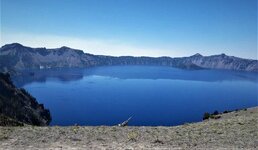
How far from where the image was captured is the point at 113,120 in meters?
166

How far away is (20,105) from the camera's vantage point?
504 ft

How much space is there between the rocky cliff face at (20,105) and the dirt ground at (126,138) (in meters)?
118

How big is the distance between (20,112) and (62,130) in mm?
125978

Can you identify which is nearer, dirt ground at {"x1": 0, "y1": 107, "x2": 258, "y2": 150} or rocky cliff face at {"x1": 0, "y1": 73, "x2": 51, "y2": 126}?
dirt ground at {"x1": 0, "y1": 107, "x2": 258, "y2": 150}

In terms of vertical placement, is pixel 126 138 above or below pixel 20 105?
above

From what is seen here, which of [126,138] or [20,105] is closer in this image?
[126,138]

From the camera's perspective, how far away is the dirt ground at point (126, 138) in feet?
67.8

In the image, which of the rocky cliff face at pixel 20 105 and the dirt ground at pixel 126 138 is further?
the rocky cliff face at pixel 20 105

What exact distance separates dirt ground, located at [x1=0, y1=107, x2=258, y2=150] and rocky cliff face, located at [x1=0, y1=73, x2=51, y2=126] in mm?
118165

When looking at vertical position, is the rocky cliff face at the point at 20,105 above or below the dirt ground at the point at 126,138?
below

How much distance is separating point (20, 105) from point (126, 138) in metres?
141

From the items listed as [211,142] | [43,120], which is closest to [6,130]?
[211,142]

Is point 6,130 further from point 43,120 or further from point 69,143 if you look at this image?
point 43,120

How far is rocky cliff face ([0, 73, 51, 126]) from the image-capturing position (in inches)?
5527
